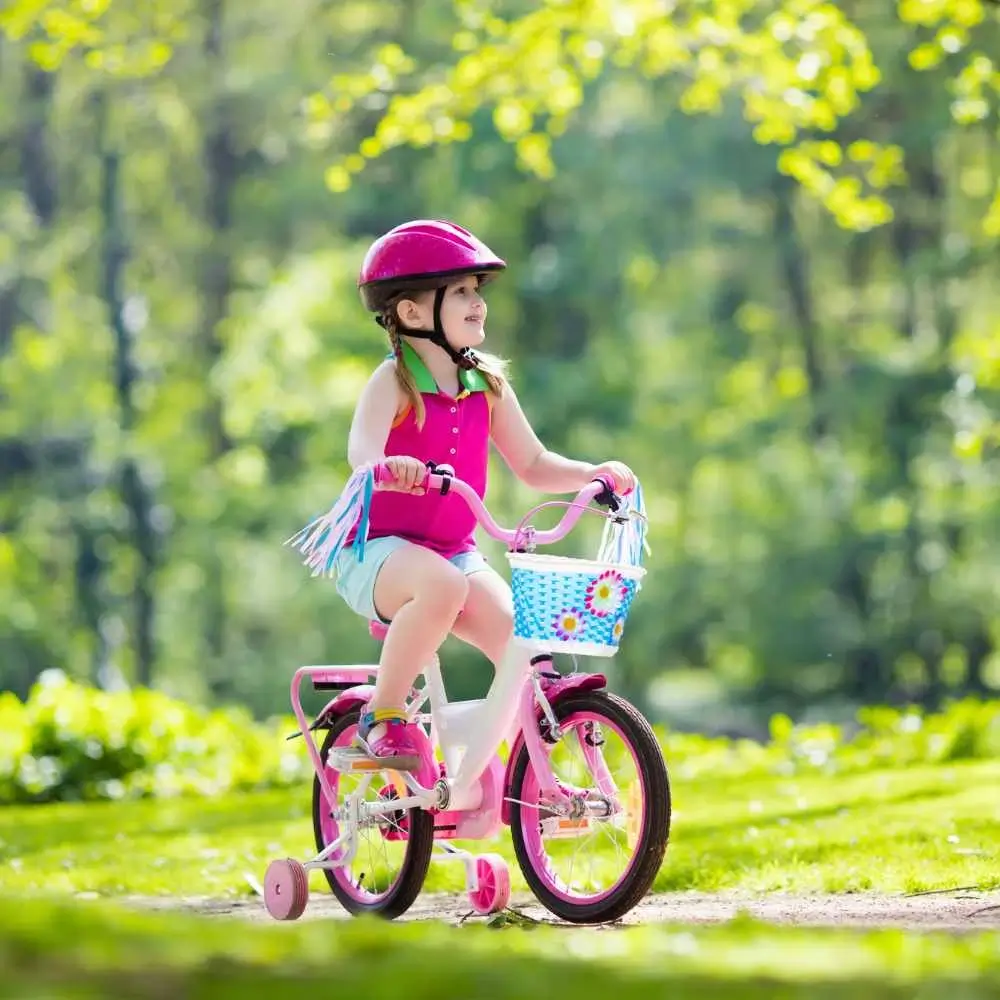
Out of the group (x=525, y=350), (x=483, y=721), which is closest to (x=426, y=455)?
(x=483, y=721)

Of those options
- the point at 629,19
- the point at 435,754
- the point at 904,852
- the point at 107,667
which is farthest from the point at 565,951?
the point at 107,667

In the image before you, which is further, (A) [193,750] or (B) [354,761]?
(A) [193,750]

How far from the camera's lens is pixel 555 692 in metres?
5.06

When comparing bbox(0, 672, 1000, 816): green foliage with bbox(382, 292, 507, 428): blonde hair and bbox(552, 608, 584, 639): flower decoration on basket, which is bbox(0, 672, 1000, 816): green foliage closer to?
bbox(382, 292, 507, 428): blonde hair

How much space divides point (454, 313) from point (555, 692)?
118cm

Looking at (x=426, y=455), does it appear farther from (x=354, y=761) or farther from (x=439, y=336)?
(x=354, y=761)

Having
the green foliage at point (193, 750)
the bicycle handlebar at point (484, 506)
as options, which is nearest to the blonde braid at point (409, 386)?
the bicycle handlebar at point (484, 506)

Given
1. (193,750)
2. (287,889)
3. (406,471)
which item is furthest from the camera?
(193,750)

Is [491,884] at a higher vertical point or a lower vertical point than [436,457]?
lower

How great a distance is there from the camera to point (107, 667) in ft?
96.5

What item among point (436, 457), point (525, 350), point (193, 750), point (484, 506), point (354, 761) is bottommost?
point (193, 750)

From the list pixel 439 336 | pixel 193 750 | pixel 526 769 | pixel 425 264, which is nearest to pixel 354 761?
pixel 526 769

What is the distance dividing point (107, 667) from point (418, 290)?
24.9 metres

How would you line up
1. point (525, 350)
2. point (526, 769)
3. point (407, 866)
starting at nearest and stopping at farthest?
point (526, 769) → point (407, 866) → point (525, 350)
